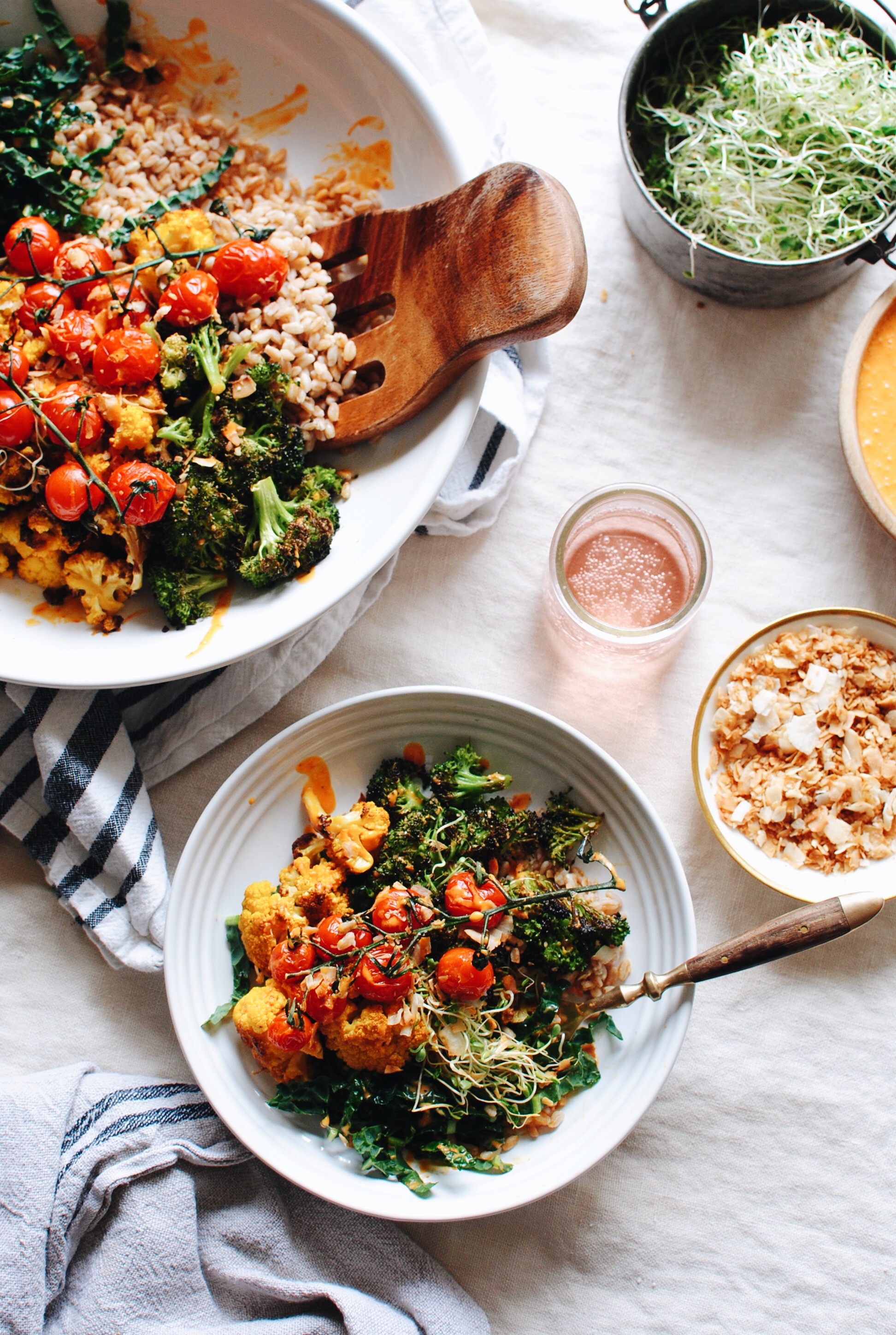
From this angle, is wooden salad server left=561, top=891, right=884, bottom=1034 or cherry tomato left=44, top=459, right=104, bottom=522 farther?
wooden salad server left=561, top=891, right=884, bottom=1034

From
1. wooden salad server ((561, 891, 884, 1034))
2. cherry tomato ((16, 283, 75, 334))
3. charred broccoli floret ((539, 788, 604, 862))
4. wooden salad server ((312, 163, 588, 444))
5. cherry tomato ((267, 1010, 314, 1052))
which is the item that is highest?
cherry tomato ((16, 283, 75, 334))

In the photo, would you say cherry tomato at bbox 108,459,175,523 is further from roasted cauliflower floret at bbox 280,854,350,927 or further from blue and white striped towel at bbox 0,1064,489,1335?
blue and white striped towel at bbox 0,1064,489,1335

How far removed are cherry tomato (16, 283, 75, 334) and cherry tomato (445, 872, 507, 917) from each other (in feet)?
3.92

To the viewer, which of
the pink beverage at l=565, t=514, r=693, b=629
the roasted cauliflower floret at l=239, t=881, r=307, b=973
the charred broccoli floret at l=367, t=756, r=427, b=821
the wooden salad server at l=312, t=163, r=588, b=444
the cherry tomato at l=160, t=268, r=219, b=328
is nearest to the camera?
the wooden salad server at l=312, t=163, r=588, b=444

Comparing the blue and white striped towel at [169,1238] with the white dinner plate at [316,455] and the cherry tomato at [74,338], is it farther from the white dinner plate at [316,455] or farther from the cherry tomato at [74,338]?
the cherry tomato at [74,338]

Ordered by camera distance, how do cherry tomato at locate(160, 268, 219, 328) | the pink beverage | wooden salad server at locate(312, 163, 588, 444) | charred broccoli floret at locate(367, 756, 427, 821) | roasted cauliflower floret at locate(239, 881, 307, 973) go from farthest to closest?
the pink beverage, charred broccoli floret at locate(367, 756, 427, 821), roasted cauliflower floret at locate(239, 881, 307, 973), cherry tomato at locate(160, 268, 219, 328), wooden salad server at locate(312, 163, 588, 444)

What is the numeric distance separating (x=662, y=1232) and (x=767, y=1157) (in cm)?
27

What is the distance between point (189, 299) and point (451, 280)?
0.45 meters

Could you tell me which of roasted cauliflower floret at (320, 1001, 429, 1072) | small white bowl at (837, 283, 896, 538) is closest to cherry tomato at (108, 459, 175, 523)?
roasted cauliflower floret at (320, 1001, 429, 1072)

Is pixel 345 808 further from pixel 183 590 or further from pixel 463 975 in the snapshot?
pixel 183 590

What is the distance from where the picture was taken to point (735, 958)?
1.72 m

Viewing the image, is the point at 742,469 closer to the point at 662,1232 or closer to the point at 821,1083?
the point at 821,1083

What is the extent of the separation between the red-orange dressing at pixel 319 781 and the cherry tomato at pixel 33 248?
1004 mm

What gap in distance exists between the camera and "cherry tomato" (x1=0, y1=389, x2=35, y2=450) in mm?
1579
